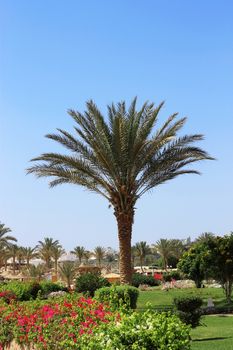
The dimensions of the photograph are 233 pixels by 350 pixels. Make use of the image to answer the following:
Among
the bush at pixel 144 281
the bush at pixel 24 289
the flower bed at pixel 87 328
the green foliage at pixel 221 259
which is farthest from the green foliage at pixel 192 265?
the flower bed at pixel 87 328

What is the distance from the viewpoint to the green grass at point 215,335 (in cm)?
1168

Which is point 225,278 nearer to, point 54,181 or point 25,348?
point 54,181

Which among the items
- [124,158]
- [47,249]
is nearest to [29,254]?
[47,249]

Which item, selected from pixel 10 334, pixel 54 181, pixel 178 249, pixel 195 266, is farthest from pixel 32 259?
pixel 10 334

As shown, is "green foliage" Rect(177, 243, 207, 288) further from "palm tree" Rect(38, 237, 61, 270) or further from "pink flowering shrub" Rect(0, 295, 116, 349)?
"palm tree" Rect(38, 237, 61, 270)

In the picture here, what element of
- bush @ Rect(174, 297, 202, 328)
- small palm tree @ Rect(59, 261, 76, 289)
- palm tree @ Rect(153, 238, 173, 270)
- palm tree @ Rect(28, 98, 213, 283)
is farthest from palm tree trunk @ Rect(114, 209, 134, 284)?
palm tree @ Rect(153, 238, 173, 270)

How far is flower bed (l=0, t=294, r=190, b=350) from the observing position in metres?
5.50

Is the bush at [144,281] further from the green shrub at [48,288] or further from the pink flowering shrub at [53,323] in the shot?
the pink flowering shrub at [53,323]

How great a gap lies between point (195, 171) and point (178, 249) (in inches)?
1935

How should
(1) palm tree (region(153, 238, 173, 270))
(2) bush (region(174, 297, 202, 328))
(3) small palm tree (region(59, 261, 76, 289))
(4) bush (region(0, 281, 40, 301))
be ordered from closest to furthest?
(2) bush (region(174, 297, 202, 328)), (4) bush (region(0, 281, 40, 301)), (3) small palm tree (region(59, 261, 76, 289)), (1) palm tree (region(153, 238, 173, 270))

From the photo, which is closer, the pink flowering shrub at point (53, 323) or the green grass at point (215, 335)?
the pink flowering shrub at point (53, 323)

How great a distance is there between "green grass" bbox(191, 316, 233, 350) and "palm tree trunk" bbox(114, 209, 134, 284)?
394 centimetres

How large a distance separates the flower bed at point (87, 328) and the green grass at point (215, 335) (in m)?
3.33

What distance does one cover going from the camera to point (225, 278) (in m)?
23.2
